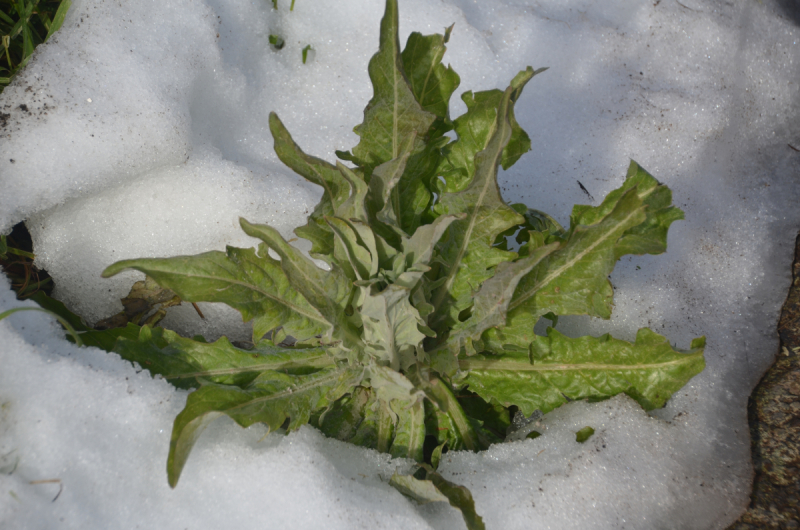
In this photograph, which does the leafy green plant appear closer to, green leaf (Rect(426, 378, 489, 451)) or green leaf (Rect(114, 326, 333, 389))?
green leaf (Rect(114, 326, 333, 389))

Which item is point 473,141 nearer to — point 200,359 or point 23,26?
point 200,359

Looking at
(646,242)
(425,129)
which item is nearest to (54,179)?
(425,129)

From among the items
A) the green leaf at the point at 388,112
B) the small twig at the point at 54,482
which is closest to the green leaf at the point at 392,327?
the green leaf at the point at 388,112

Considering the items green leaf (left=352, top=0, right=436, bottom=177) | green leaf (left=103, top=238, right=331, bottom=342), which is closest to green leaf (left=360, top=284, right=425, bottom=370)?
green leaf (left=103, top=238, right=331, bottom=342)

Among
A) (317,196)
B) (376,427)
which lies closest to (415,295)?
(376,427)

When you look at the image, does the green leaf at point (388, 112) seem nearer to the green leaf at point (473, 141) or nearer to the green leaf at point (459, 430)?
the green leaf at point (473, 141)

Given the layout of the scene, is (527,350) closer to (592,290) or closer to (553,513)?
(592,290)
